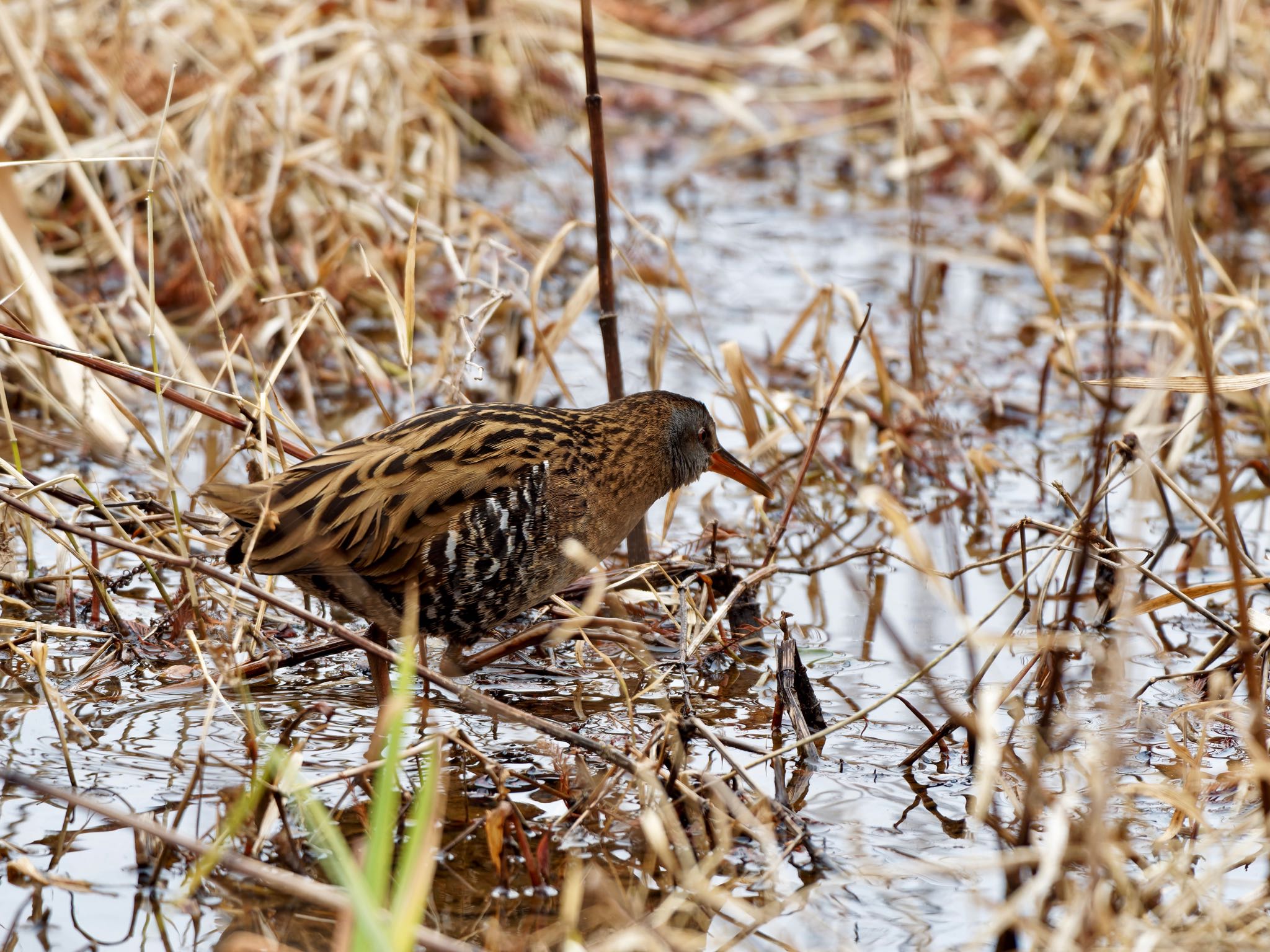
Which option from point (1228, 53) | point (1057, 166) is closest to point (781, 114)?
point (1057, 166)

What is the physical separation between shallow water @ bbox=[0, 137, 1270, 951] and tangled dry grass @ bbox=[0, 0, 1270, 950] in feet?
0.08

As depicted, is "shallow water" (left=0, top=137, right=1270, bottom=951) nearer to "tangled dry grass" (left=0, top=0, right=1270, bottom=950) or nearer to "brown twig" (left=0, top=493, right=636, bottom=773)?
"tangled dry grass" (left=0, top=0, right=1270, bottom=950)

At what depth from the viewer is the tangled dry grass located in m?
2.54

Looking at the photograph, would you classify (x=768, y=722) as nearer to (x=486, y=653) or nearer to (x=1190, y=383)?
(x=486, y=653)

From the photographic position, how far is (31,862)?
102 inches

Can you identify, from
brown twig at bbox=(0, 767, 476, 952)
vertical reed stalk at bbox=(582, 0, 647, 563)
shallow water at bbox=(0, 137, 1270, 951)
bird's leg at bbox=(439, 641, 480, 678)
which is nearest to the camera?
brown twig at bbox=(0, 767, 476, 952)

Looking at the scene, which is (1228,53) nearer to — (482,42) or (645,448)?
(482,42)

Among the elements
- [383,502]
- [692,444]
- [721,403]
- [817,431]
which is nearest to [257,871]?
[383,502]

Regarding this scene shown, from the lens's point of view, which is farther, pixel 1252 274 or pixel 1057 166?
pixel 1057 166

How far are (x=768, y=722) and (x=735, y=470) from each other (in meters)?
0.92

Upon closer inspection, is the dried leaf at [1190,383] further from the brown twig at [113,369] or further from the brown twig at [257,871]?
the brown twig at [113,369]

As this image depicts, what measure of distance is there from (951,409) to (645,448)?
74.1 inches

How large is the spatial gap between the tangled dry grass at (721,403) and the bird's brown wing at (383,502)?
178 millimetres

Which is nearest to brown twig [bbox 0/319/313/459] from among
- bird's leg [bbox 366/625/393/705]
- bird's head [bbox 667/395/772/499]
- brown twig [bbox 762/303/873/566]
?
bird's leg [bbox 366/625/393/705]
